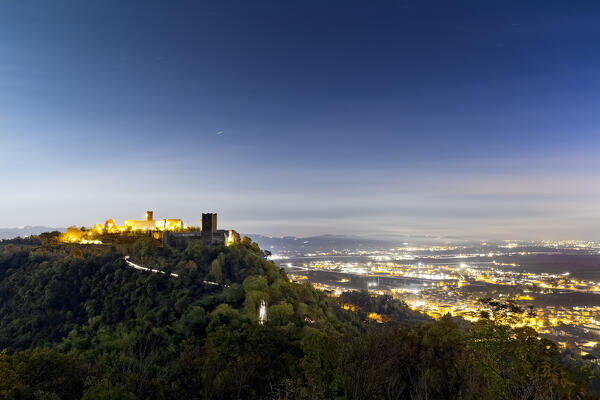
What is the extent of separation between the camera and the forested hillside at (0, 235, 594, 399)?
43.5 ft

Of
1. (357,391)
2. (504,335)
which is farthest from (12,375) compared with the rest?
(504,335)

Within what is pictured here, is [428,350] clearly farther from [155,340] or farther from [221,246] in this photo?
[221,246]

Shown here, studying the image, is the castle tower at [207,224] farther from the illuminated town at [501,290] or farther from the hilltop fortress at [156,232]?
the illuminated town at [501,290]

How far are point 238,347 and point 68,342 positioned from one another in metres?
19.4

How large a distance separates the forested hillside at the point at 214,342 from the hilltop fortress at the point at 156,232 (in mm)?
2545

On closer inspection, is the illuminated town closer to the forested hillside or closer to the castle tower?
the forested hillside

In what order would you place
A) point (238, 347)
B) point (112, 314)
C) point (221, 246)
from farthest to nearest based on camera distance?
point (221, 246) < point (112, 314) < point (238, 347)

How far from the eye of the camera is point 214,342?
21156 mm

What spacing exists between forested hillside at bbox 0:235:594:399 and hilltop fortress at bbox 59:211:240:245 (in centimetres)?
255

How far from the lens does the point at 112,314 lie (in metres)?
34.6

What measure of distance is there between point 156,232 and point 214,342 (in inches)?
1352

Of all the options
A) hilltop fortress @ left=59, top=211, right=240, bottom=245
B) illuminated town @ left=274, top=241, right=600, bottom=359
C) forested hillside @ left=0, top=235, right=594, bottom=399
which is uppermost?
hilltop fortress @ left=59, top=211, right=240, bottom=245

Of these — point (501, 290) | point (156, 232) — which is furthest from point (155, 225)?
point (501, 290)

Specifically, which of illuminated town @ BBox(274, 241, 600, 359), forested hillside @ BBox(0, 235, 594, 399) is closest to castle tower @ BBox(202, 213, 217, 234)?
forested hillside @ BBox(0, 235, 594, 399)
